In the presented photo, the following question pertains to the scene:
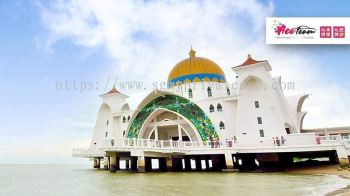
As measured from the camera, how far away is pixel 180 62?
26.6 m

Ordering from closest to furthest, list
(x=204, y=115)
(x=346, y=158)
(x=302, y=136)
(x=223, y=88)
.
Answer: (x=346, y=158)
(x=302, y=136)
(x=204, y=115)
(x=223, y=88)

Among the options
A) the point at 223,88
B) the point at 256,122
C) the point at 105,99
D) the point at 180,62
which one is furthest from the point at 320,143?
the point at 105,99

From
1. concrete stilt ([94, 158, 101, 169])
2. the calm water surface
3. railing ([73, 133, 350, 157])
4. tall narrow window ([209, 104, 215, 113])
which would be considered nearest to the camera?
the calm water surface

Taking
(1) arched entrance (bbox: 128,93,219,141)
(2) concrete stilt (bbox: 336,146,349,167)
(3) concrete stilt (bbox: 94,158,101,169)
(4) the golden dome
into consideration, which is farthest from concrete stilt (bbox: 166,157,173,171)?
(3) concrete stilt (bbox: 94,158,101,169)

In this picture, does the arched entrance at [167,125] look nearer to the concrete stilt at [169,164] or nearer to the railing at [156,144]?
the railing at [156,144]

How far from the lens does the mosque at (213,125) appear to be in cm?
1688

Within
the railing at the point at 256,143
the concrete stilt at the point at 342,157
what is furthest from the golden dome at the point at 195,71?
the concrete stilt at the point at 342,157

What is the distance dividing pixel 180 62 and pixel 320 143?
1447 centimetres

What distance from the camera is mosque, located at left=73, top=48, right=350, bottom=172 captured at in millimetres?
16875

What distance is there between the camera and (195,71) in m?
24.9

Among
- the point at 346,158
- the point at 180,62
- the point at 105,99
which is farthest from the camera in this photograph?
the point at 105,99

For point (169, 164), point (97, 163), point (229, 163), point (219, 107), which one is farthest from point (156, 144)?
point (97, 163)

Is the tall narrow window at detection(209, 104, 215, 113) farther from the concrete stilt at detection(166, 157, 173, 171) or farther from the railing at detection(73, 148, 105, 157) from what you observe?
the railing at detection(73, 148, 105, 157)

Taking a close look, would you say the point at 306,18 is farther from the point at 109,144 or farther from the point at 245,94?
the point at 109,144
